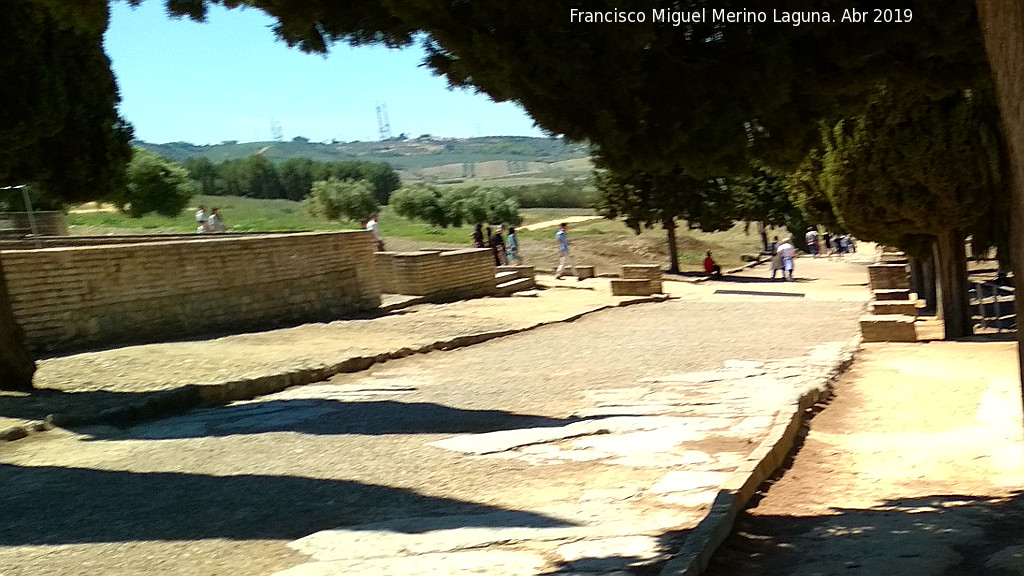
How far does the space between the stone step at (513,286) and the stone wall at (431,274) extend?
1192mm

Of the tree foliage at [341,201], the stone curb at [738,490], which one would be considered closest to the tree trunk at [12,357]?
the stone curb at [738,490]

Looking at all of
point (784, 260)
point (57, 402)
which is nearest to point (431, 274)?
point (57, 402)

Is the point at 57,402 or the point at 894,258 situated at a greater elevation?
the point at 57,402

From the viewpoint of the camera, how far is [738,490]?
6.18 m

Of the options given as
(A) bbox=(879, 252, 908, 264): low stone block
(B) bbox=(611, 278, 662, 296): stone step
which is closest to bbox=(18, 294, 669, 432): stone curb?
(B) bbox=(611, 278, 662, 296): stone step

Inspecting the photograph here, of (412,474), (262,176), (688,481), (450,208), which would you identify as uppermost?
(262,176)

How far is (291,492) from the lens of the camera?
6605mm

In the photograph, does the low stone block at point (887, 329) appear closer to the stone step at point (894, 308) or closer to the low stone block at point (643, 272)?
the stone step at point (894, 308)

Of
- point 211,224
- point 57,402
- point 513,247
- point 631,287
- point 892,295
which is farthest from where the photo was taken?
point 513,247

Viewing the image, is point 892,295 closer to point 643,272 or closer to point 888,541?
point 643,272

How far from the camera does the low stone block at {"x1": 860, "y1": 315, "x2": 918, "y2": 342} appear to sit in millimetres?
16625

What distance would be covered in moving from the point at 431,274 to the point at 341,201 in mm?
Answer: 50855

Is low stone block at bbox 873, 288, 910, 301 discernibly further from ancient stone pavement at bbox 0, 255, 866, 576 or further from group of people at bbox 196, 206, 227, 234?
group of people at bbox 196, 206, 227, 234

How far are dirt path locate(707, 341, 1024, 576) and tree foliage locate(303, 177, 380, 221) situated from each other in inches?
2398
